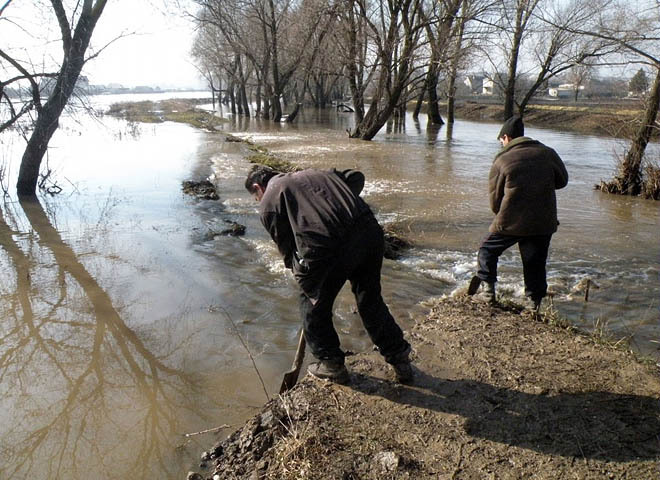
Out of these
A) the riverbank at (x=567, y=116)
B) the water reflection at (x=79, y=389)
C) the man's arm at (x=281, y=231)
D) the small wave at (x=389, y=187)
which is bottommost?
the water reflection at (x=79, y=389)

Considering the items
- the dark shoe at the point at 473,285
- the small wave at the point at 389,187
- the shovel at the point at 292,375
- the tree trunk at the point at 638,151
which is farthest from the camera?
the small wave at the point at 389,187

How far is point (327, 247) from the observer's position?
3.01 m

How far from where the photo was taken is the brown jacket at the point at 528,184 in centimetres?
419

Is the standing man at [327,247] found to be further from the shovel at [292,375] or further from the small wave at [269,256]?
the small wave at [269,256]

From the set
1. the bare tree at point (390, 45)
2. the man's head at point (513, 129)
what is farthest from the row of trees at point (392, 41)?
the man's head at point (513, 129)

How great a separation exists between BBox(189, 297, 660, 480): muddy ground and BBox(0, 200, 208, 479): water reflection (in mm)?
600

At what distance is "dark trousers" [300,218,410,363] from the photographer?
3088 mm

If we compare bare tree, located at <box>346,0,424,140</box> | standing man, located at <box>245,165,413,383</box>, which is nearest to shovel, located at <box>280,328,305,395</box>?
standing man, located at <box>245,165,413,383</box>

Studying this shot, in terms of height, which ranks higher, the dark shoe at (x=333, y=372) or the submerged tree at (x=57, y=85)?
the submerged tree at (x=57, y=85)

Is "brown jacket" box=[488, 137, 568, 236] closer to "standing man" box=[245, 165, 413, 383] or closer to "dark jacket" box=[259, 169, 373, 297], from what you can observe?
"standing man" box=[245, 165, 413, 383]

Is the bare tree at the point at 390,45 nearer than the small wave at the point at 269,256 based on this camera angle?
No

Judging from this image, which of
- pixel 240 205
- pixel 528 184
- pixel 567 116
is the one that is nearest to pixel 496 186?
pixel 528 184

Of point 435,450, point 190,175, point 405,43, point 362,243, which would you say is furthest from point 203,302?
point 405,43

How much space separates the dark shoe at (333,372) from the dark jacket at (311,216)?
554 millimetres
